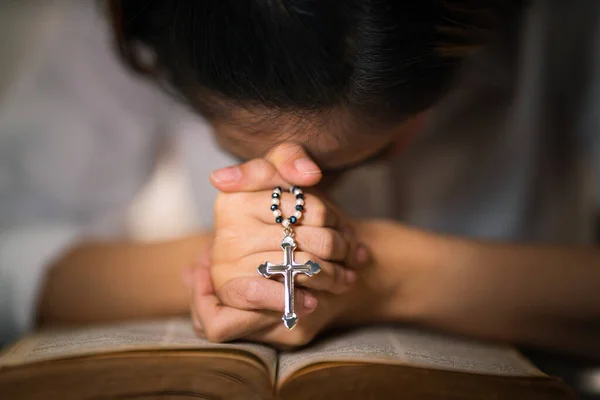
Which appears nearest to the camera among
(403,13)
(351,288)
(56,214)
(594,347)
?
(403,13)

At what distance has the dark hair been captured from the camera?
359mm

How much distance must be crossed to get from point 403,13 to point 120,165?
0.66 meters

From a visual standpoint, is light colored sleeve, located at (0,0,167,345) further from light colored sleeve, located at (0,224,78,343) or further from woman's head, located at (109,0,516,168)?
woman's head, located at (109,0,516,168)

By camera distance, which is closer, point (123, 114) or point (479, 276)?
point (479, 276)

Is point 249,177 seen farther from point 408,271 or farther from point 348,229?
point 408,271

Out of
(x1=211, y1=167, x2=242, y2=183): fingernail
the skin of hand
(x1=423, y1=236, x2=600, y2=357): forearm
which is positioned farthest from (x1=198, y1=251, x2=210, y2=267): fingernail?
(x1=423, y1=236, x2=600, y2=357): forearm

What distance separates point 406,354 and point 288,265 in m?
0.12

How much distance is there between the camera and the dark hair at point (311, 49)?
36 cm

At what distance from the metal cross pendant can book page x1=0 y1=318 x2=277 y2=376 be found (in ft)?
0.13

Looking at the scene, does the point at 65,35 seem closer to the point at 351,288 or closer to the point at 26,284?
the point at 26,284

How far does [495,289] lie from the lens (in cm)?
58

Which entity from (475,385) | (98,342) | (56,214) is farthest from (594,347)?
(56,214)

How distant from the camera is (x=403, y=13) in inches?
14.6

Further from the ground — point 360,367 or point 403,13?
point 403,13
